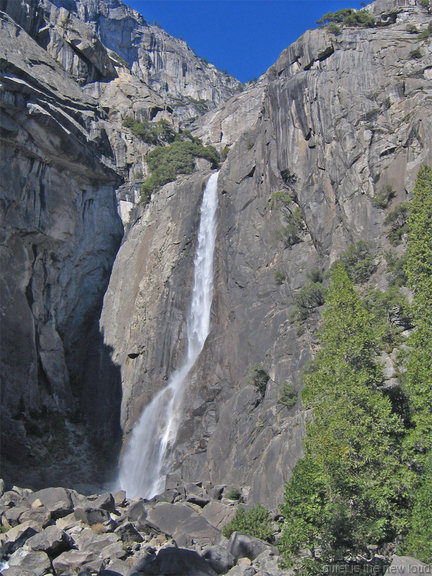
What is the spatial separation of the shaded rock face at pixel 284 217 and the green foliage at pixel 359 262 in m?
0.51

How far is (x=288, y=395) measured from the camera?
1097 inches

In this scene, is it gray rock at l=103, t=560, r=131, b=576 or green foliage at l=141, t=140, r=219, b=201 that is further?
green foliage at l=141, t=140, r=219, b=201

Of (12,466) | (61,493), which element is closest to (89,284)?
(12,466)

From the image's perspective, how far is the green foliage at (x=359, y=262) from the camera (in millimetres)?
29344

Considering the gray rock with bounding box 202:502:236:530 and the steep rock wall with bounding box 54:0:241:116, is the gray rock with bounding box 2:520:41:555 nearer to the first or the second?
the gray rock with bounding box 202:502:236:530

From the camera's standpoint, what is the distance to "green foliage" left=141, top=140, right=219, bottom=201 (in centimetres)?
5330

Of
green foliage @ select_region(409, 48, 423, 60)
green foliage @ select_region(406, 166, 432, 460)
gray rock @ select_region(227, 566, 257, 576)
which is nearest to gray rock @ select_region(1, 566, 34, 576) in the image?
gray rock @ select_region(227, 566, 257, 576)

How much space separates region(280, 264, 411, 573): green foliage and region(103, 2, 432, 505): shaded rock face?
17.6 feet

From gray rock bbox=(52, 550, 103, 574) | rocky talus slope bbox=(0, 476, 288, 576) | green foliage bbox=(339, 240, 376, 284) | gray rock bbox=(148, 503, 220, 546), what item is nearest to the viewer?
rocky talus slope bbox=(0, 476, 288, 576)

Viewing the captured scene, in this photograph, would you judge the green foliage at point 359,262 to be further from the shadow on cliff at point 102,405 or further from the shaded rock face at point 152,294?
the shadow on cliff at point 102,405

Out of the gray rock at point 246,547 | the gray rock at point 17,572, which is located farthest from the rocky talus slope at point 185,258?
the gray rock at point 17,572

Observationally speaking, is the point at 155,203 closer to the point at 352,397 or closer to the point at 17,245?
the point at 17,245

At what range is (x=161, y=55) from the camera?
118500 millimetres

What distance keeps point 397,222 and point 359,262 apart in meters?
2.87
